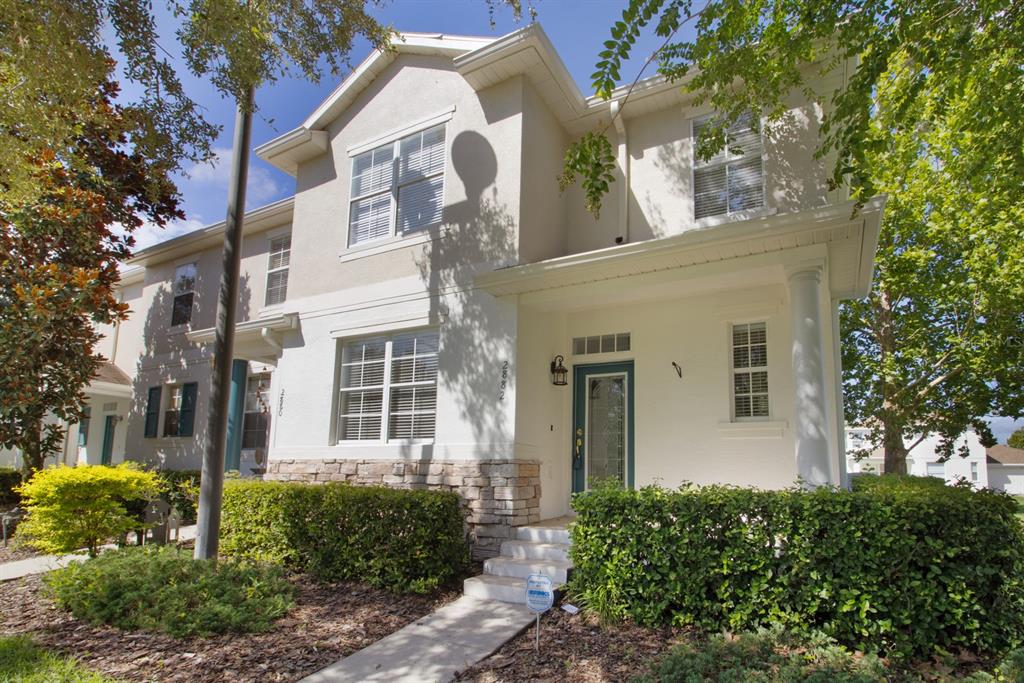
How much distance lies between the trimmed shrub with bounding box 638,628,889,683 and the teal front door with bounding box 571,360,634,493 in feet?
13.0

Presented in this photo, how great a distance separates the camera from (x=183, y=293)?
14.7m

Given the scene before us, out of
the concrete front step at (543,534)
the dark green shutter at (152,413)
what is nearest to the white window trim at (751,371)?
the concrete front step at (543,534)

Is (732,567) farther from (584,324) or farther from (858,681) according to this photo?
(584,324)

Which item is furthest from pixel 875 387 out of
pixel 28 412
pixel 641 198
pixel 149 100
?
pixel 28 412

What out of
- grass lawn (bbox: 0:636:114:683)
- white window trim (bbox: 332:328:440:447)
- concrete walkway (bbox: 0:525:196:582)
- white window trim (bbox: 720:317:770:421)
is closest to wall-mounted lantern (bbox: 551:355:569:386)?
white window trim (bbox: 332:328:440:447)

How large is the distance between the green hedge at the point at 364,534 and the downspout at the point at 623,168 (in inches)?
176

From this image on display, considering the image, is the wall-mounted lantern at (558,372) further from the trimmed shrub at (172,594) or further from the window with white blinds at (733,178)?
the trimmed shrub at (172,594)

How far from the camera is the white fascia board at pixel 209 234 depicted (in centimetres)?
1277

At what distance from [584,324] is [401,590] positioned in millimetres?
4451

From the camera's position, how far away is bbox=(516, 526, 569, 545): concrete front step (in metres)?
7.16

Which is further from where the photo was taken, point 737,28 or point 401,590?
point 401,590

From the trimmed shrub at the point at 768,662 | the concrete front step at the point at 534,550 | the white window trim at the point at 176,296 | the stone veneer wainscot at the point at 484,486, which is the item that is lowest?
the trimmed shrub at the point at 768,662

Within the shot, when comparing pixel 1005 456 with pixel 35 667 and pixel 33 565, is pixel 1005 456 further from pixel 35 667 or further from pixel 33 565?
pixel 35 667

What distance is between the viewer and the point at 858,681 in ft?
11.6
